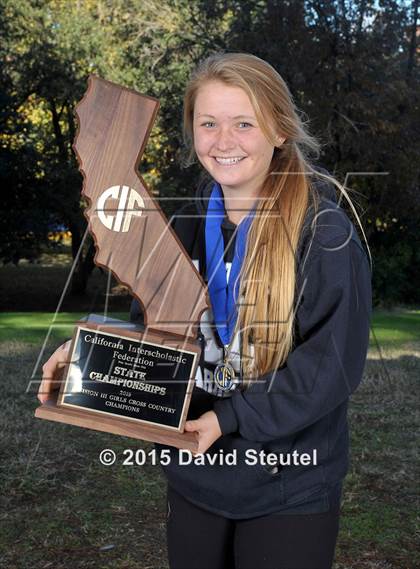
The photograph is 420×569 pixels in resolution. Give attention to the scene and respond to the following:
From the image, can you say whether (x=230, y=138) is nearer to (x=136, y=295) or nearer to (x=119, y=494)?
(x=136, y=295)

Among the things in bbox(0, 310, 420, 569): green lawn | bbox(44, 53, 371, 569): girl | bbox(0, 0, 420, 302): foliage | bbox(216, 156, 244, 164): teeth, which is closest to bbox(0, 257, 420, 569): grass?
bbox(0, 310, 420, 569): green lawn

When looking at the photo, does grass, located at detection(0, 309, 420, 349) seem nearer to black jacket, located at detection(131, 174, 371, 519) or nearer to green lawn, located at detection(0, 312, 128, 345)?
green lawn, located at detection(0, 312, 128, 345)

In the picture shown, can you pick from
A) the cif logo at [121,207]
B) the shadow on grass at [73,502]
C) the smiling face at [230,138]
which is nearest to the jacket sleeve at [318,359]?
the smiling face at [230,138]

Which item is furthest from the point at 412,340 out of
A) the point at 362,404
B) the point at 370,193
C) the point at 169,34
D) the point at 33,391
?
the point at 169,34

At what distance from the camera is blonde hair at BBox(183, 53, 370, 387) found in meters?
1.91

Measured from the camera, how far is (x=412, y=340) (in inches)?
343

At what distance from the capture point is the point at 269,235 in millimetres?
1944

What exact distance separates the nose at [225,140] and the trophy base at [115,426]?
0.74 m

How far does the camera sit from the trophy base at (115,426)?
1.88 metres

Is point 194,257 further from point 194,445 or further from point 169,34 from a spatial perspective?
point 169,34

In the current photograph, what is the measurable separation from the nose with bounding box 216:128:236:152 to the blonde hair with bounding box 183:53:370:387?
0.08 m

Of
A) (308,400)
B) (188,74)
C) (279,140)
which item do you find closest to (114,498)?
(308,400)

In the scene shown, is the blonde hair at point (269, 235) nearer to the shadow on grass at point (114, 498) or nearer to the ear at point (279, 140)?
the ear at point (279, 140)

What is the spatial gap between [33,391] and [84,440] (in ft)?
3.59
